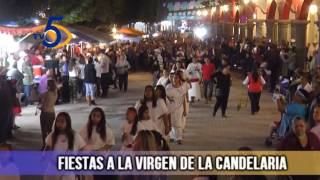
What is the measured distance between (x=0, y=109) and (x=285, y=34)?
2277cm

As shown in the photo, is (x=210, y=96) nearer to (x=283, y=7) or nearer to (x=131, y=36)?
(x=283, y=7)

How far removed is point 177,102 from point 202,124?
12.9 feet

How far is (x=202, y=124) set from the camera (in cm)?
1783

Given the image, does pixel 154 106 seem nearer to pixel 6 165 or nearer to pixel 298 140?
pixel 298 140

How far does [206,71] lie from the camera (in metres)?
22.8

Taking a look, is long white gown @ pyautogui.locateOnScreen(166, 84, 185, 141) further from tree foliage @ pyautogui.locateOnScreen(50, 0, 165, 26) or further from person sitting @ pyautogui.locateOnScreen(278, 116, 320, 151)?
tree foliage @ pyautogui.locateOnScreen(50, 0, 165, 26)

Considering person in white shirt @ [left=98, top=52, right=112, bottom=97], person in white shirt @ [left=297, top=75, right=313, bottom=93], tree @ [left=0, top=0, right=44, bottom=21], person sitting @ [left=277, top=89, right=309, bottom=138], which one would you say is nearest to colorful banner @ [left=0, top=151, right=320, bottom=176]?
person sitting @ [left=277, top=89, right=309, bottom=138]

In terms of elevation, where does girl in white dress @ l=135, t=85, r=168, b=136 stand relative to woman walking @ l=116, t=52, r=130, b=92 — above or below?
A: above

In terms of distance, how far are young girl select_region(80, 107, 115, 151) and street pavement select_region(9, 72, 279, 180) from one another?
8.62 ft

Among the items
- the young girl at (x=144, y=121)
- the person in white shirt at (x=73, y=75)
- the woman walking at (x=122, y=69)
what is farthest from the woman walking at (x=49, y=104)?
the woman walking at (x=122, y=69)

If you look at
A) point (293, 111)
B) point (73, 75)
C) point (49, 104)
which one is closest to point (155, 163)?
point (293, 111)

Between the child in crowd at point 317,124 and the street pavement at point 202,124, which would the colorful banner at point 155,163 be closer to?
the child in crowd at point 317,124

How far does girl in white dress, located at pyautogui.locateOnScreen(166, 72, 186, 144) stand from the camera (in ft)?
45.8

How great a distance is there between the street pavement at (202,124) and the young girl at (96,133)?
2.63m
